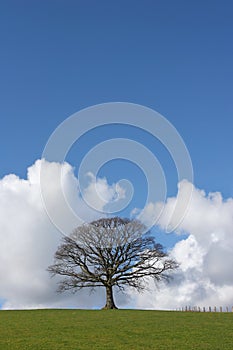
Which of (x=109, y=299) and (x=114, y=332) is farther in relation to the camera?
(x=109, y=299)

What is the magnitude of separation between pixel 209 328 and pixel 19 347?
1620 cm

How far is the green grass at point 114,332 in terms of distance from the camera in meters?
30.3

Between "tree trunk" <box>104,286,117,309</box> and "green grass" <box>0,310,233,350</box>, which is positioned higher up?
"tree trunk" <box>104,286,117,309</box>

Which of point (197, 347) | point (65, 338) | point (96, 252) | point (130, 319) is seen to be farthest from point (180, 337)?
point (96, 252)

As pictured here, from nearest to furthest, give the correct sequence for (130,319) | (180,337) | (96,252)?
(180,337) < (130,319) < (96,252)

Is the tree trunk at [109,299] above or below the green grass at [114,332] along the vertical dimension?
above

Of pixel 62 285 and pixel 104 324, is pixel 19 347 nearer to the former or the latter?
pixel 104 324

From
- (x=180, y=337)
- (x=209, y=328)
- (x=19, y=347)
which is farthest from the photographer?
(x=209, y=328)

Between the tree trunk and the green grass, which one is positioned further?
the tree trunk

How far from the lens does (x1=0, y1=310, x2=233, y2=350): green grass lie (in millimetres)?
30344

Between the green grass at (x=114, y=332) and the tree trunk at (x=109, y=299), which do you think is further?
the tree trunk at (x=109, y=299)

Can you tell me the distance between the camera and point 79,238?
6269cm

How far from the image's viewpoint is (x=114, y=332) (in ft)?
116

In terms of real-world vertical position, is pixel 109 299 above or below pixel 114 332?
above
